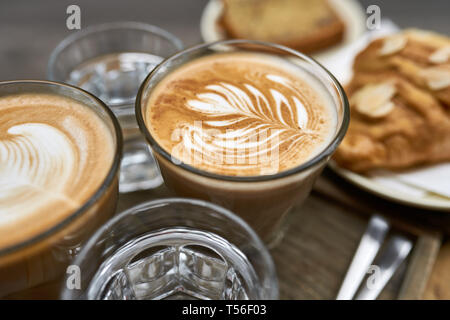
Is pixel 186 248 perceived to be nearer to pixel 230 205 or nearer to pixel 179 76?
pixel 230 205

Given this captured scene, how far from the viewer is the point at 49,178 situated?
719 mm

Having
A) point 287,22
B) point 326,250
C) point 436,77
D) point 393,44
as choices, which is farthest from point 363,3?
point 326,250

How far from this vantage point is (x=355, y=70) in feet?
4.12

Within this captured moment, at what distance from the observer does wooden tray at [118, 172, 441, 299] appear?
92 centimetres

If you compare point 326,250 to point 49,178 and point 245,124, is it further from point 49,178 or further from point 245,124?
point 49,178

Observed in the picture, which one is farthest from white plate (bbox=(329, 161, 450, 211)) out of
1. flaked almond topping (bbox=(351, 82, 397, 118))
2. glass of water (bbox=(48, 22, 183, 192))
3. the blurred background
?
the blurred background

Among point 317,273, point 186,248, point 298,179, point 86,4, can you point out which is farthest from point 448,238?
point 86,4

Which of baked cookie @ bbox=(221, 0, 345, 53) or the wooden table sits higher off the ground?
baked cookie @ bbox=(221, 0, 345, 53)

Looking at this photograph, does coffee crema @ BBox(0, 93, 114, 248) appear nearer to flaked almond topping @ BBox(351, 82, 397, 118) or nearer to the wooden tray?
the wooden tray

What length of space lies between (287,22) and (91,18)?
0.71m

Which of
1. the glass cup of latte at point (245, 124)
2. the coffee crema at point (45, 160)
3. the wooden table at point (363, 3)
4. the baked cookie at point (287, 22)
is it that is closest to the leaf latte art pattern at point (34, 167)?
the coffee crema at point (45, 160)

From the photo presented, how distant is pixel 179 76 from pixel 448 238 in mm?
647

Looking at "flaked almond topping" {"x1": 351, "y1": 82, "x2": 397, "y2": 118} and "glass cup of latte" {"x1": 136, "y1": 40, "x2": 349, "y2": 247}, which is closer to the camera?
"glass cup of latte" {"x1": 136, "y1": 40, "x2": 349, "y2": 247}

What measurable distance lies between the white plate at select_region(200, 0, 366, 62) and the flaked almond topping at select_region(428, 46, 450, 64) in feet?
1.06
